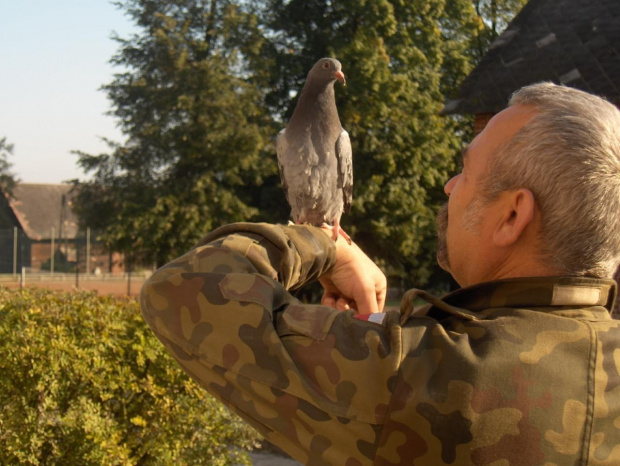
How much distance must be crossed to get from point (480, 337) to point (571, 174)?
1.16ft

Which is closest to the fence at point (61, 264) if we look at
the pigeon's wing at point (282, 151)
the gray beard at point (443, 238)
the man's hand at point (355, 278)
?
the pigeon's wing at point (282, 151)

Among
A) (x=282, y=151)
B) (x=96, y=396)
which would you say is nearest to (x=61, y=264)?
(x=96, y=396)

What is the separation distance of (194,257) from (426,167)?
75.7 feet

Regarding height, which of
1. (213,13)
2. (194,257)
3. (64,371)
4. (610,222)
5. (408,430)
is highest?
(213,13)

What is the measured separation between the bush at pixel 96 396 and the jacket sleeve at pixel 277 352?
13.9 ft

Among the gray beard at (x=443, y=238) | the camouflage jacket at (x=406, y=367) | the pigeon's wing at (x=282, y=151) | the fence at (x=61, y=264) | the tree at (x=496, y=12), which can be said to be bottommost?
the fence at (x=61, y=264)

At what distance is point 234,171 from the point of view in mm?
23094

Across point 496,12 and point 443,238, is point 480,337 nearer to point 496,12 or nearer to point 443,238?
point 443,238

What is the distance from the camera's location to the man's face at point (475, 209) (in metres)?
1.49

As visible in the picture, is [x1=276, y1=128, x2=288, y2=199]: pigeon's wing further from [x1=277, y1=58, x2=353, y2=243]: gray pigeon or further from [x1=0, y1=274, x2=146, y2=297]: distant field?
[x1=0, y1=274, x2=146, y2=297]: distant field

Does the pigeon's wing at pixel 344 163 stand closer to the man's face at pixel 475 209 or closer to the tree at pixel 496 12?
the man's face at pixel 475 209

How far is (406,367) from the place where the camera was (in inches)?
53.6

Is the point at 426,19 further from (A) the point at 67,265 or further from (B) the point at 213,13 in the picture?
(A) the point at 67,265

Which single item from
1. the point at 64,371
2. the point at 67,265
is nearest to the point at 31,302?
the point at 64,371
